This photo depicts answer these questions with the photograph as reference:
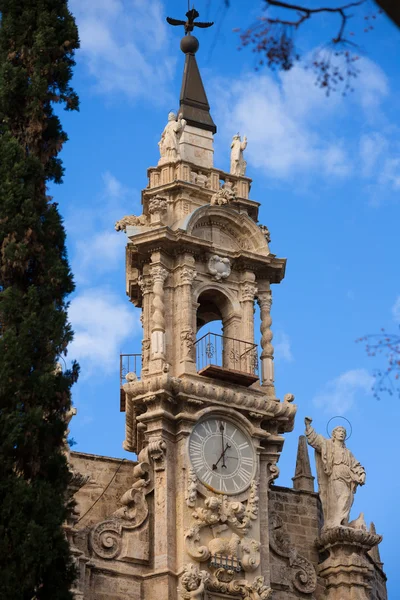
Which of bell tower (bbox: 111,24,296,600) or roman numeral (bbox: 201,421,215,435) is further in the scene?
roman numeral (bbox: 201,421,215,435)

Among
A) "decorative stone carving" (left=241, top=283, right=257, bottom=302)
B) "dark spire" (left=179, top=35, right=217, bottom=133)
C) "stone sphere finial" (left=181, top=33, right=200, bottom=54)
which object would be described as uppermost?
"stone sphere finial" (left=181, top=33, right=200, bottom=54)

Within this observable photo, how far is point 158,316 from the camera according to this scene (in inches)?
1061

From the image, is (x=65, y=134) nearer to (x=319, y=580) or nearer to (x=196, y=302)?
(x=196, y=302)

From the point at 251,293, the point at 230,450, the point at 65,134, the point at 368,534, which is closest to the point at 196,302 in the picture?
the point at 251,293

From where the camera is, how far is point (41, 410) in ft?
59.0

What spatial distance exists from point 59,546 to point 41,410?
1772 mm

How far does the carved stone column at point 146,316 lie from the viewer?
27192mm

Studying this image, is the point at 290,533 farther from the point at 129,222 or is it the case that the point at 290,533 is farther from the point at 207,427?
the point at 129,222

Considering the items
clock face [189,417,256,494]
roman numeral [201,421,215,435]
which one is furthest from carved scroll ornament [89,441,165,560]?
roman numeral [201,421,215,435]

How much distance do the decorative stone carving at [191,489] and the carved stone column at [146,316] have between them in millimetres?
2502

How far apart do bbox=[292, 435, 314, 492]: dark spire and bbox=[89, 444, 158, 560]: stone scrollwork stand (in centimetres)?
394

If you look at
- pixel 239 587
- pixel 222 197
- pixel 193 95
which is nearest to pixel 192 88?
pixel 193 95

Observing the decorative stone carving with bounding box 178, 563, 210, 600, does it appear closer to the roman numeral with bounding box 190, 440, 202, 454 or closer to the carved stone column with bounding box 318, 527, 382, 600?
the roman numeral with bounding box 190, 440, 202, 454

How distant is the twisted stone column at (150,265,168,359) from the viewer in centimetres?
2670
